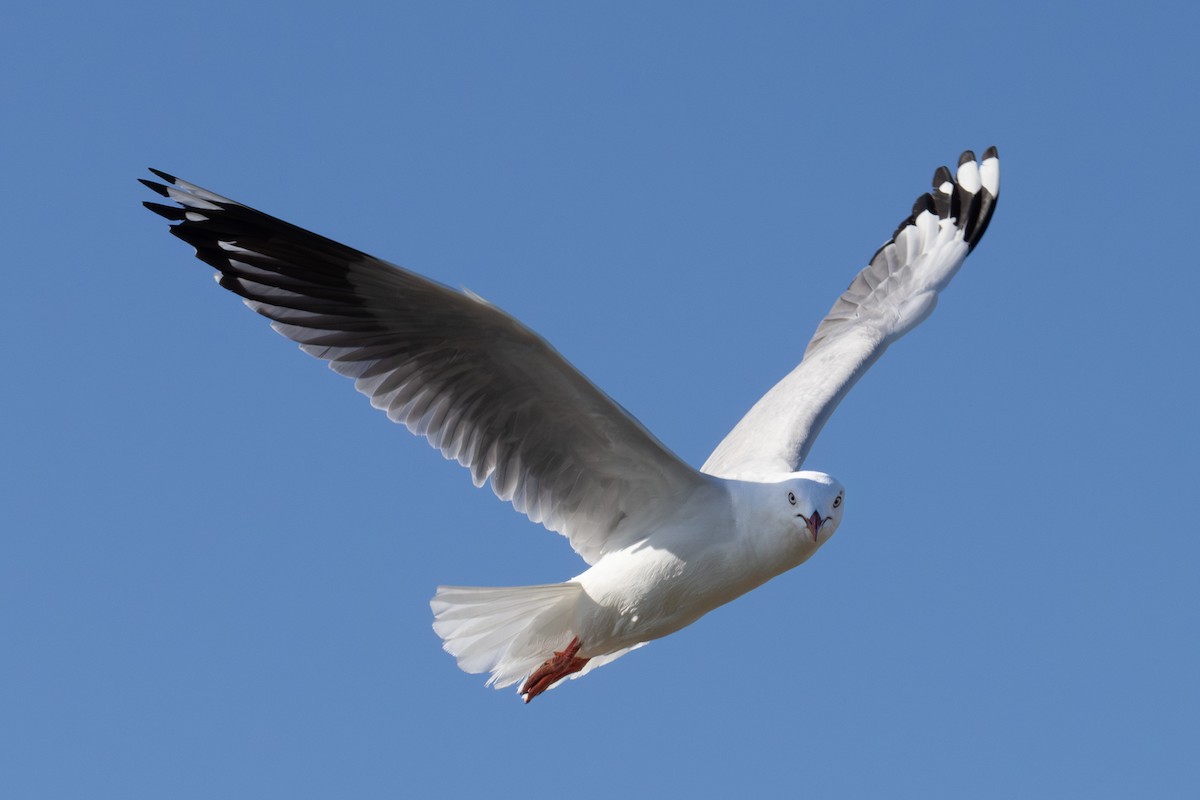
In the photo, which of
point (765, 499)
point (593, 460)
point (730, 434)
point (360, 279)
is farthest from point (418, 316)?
point (730, 434)

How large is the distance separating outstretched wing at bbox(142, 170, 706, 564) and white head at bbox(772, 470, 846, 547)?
0.45 m

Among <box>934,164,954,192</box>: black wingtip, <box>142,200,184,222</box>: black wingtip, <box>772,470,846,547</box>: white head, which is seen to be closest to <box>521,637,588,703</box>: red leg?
<box>772,470,846,547</box>: white head

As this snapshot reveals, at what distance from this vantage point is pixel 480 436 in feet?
26.1

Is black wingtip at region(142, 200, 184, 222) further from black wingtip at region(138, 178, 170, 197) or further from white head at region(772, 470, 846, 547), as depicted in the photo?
white head at region(772, 470, 846, 547)

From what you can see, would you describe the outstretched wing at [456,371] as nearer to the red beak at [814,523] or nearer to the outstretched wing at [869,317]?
the red beak at [814,523]

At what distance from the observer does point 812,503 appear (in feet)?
24.6

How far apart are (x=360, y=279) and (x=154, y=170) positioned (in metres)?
0.96

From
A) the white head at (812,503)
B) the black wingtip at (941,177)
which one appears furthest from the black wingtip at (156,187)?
the black wingtip at (941,177)

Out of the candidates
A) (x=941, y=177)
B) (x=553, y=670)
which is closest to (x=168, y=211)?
(x=553, y=670)

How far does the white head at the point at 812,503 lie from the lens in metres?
7.47

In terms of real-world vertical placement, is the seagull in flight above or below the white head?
below

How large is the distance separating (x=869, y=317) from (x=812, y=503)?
312cm

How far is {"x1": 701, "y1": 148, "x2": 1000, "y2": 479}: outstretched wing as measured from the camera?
28.6 feet

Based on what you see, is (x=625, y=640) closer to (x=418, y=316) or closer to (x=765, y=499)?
(x=765, y=499)
